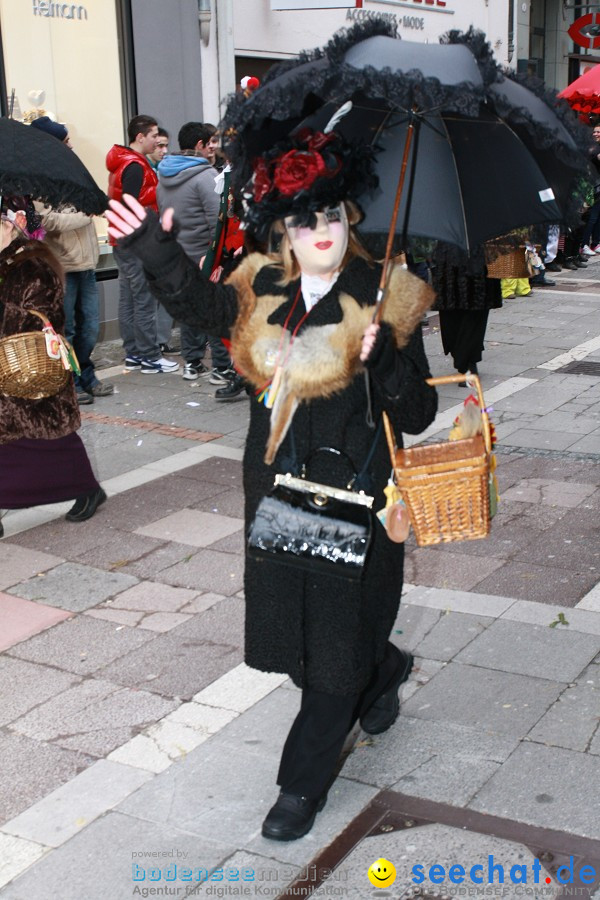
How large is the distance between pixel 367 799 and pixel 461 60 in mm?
2269

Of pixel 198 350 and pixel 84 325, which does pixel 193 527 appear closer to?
pixel 84 325

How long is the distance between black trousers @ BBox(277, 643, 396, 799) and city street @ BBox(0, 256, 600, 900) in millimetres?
156

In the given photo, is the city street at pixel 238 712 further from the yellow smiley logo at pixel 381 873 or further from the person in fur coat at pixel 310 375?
the person in fur coat at pixel 310 375

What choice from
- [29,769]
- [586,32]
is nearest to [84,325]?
[29,769]

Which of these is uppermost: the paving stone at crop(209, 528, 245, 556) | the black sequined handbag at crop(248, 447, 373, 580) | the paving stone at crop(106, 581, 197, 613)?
the black sequined handbag at crop(248, 447, 373, 580)

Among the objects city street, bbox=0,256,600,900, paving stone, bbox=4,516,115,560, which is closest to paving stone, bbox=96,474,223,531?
city street, bbox=0,256,600,900

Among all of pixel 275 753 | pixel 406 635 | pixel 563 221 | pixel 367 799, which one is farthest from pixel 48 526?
pixel 563 221

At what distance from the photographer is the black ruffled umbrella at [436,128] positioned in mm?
3105

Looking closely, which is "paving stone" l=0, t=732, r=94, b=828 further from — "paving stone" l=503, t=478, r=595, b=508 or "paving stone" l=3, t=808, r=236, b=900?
"paving stone" l=503, t=478, r=595, b=508

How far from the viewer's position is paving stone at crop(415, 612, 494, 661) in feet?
15.2

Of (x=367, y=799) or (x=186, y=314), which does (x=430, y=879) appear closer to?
(x=367, y=799)

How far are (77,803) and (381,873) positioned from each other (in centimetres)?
104

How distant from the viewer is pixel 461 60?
3.21 m

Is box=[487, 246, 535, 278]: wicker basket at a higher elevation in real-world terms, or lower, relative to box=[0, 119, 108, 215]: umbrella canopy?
lower
